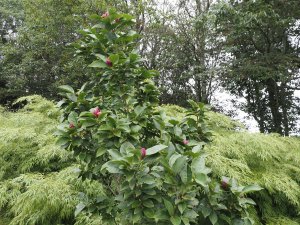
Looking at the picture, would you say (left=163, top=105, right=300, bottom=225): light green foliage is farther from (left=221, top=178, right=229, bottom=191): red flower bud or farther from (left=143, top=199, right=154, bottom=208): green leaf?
(left=143, top=199, right=154, bottom=208): green leaf

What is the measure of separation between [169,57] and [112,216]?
20.7 ft

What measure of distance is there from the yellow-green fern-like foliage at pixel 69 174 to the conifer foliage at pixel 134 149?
582mm

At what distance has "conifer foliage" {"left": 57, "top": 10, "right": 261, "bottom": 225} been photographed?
901 mm

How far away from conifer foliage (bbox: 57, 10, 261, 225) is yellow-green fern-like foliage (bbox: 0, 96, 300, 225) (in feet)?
1.91

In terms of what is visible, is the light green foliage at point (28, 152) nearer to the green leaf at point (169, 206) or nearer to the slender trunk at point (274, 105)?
the green leaf at point (169, 206)

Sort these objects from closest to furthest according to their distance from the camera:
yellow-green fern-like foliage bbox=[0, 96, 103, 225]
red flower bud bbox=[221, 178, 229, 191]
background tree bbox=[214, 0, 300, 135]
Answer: red flower bud bbox=[221, 178, 229, 191]
yellow-green fern-like foliage bbox=[0, 96, 103, 225]
background tree bbox=[214, 0, 300, 135]

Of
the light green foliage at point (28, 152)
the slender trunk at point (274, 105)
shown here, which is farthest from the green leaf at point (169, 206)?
the slender trunk at point (274, 105)

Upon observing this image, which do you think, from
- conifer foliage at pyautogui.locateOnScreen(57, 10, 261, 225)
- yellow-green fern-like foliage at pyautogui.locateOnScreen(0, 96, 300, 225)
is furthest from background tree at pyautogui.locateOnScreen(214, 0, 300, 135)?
conifer foliage at pyautogui.locateOnScreen(57, 10, 261, 225)

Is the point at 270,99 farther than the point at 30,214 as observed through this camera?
Yes

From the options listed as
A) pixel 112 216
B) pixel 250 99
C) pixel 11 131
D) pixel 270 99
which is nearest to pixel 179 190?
pixel 112 216

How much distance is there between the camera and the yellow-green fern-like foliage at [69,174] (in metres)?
2.05

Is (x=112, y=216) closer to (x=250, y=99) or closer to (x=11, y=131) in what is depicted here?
(x=11, y=131)

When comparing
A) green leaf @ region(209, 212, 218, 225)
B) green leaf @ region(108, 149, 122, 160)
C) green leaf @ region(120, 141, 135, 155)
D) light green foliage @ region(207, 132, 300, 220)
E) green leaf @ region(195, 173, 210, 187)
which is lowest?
light green foliage @ region(207, 132, 300, 220)

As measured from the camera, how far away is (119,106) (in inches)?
48.8
